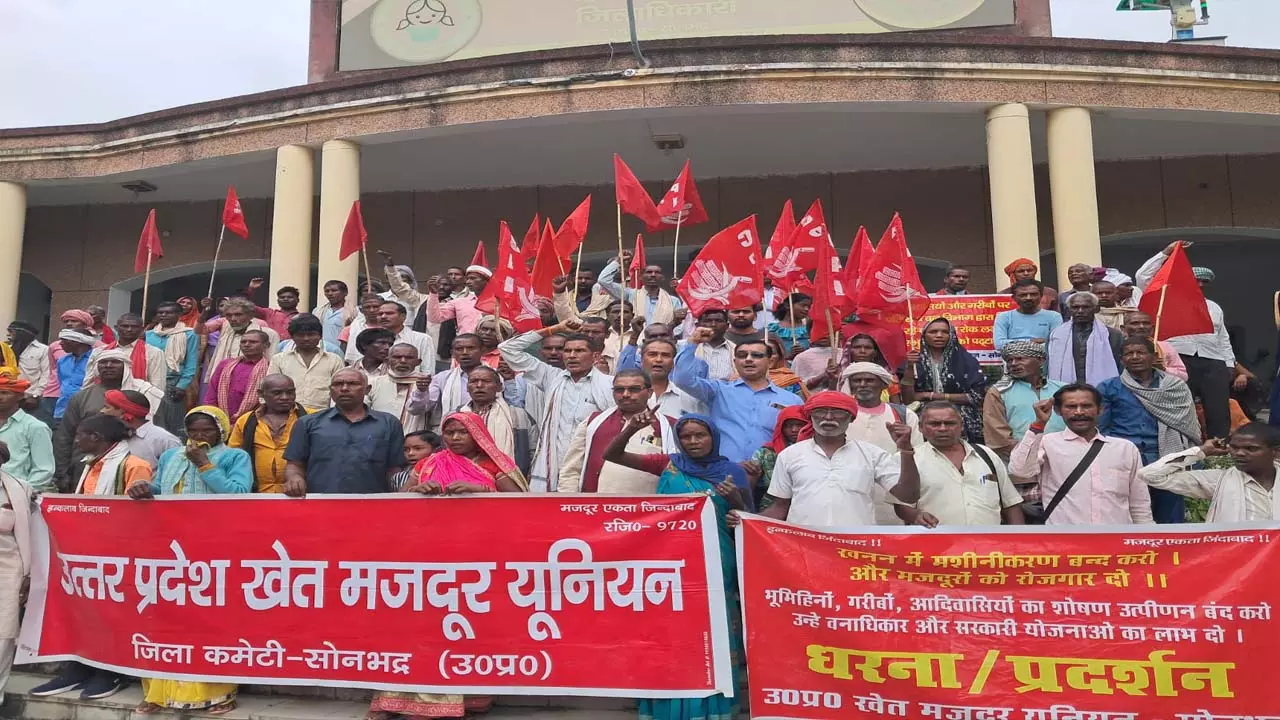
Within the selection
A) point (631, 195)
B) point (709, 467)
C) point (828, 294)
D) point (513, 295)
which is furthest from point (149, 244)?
point (709, 467)

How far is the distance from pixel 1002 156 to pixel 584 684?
7.29m

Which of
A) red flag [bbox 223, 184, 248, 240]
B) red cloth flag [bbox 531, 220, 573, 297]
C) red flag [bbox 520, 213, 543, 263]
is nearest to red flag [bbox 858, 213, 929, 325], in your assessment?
red cloth flag [bbox 531, 220, 573, 297]

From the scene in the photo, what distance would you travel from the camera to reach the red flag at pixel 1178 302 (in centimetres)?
584

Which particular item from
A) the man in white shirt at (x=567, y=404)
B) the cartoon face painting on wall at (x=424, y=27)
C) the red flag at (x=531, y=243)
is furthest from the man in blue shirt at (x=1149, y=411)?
the cartoon face painting on wall at (x=424, y=27)

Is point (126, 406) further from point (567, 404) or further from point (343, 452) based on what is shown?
point (567, 404)

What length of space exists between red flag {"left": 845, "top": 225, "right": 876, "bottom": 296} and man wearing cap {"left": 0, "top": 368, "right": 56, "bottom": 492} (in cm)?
491

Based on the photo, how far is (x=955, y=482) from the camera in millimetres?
4109

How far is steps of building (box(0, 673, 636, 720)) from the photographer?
418 centimetres

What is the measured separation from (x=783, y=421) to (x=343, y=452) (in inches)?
86.7

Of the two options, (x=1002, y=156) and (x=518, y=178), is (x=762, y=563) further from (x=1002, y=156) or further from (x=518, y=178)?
(x=518, y=178)

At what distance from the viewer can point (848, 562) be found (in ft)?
12.4

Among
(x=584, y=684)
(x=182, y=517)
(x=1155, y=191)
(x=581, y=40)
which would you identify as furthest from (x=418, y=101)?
(x=1155, y=191)

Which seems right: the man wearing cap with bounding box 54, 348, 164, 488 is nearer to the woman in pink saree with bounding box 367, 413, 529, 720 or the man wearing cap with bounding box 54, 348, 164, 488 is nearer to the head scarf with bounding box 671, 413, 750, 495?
the woman in pink saree with bounding box 367, 413, 529, 720

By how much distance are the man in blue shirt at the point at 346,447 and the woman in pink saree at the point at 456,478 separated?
0.81 ft
